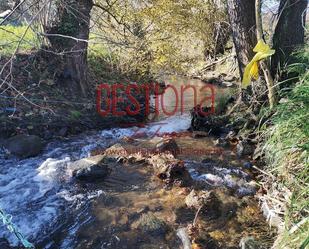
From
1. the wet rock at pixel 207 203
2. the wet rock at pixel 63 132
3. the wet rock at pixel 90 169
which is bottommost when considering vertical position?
the wet rock at pixel 207 203

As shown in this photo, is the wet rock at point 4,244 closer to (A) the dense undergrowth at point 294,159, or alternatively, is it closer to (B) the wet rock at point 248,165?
(A) the dense undergrowth at point 294,159

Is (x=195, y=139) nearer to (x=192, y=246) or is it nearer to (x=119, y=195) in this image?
(x=119, y=195)

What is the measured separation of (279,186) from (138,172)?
227 cm

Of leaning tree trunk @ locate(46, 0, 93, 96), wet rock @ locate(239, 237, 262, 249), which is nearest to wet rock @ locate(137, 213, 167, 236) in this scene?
wet rock @ locate(239, 237, 262, 249)

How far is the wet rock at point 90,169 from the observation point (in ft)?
16.8

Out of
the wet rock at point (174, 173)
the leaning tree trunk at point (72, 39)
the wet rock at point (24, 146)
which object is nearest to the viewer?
the wet rock at point (174, 173)

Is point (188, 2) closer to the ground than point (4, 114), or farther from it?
farther from it

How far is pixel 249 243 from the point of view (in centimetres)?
346

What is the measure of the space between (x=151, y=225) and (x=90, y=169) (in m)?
1.51

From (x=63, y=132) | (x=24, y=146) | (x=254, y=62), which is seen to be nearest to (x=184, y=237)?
(x=254, y=62)

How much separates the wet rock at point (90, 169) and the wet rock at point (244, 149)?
210 cm

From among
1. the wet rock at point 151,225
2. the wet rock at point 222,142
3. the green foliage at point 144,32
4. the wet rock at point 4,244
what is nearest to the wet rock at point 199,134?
the wet rock at point 222,142

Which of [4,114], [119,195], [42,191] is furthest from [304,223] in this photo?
[4,114]

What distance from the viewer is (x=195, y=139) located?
699cm
